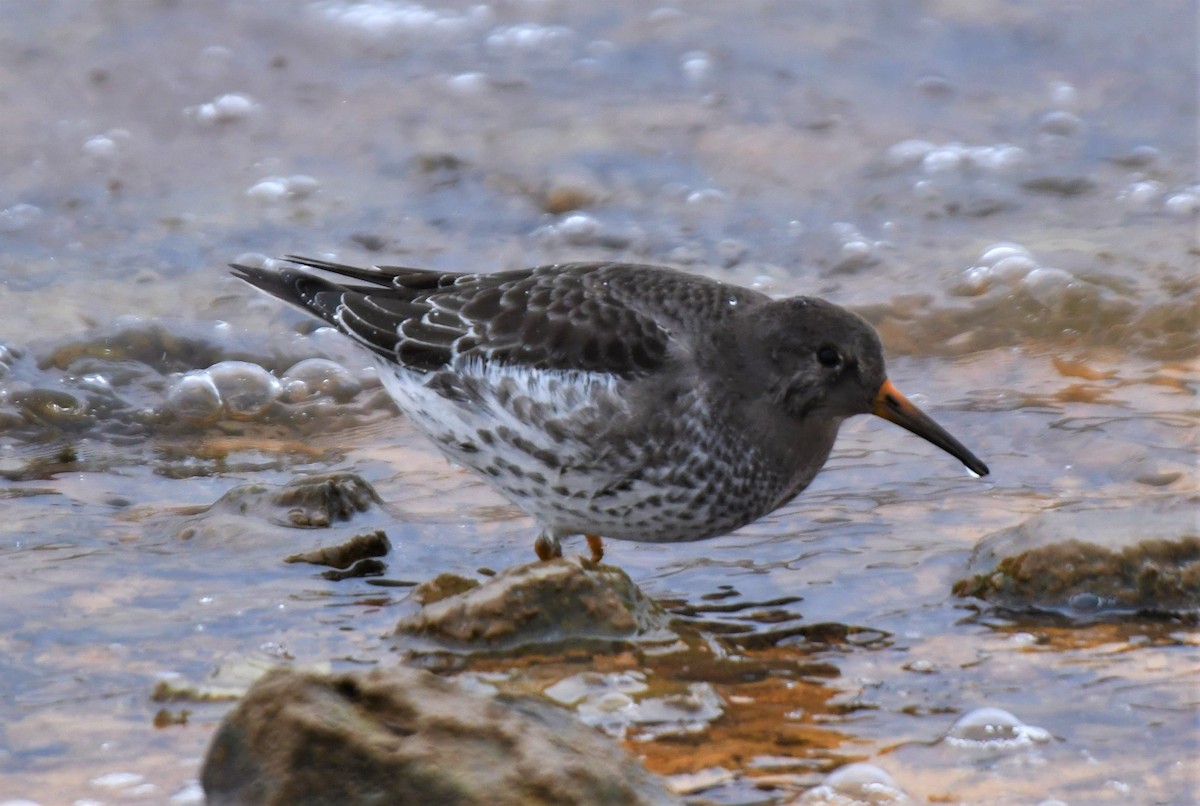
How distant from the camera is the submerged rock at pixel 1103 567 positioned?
5043 millimetres

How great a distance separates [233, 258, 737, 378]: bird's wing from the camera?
5.74 metres

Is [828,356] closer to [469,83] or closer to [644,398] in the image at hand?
[644,398]

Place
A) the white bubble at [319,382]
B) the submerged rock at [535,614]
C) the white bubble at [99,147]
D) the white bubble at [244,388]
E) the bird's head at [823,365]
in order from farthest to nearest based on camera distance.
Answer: the white bubble at [99,147], the white bubble at [319,382], the white bubble at [244,388], the bird's head at [823,365], the submerged rock at [535,614]

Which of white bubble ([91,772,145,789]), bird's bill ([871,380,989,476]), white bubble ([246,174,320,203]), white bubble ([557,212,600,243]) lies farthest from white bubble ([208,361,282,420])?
white bubble ([91,772,145,789])

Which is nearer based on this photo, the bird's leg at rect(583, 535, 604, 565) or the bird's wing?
the bird's wing

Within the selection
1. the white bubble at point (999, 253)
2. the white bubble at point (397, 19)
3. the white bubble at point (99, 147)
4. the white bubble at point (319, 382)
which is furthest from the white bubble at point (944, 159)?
the white bubble at point (99, 147)

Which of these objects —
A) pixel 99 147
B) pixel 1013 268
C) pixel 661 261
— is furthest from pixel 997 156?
pixel 99 147

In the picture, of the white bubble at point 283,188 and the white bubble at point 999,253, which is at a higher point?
the white bubble at point 283,188

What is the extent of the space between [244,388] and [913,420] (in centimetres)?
369

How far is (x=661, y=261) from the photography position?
9.27 metres

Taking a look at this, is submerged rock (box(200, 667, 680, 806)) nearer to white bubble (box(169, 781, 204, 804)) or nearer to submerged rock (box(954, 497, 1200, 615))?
white bubble (box(169, 781, 204, 804))

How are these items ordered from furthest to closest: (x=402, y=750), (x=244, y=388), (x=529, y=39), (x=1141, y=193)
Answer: (x=529, y=39) < (x=1141, y=193) < (x=244, y=388) < (x=402, y=750)

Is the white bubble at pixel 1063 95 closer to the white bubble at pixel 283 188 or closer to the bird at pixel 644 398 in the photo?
the white bubble at pixel 283 188

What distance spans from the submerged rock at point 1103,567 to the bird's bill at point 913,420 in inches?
26.2
